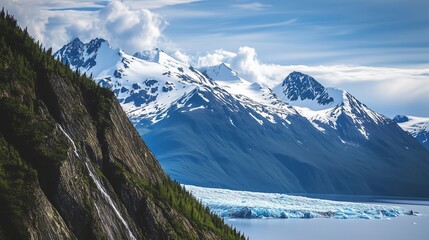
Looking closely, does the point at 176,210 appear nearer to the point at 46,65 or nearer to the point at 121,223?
the point at 121,223

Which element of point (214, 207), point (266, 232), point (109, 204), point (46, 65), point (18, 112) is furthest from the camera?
point (214, 207)

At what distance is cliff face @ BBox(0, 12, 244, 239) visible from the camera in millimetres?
32781

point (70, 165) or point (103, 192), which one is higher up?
point (70, 165)

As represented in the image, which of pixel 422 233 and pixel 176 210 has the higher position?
pixel 422 233

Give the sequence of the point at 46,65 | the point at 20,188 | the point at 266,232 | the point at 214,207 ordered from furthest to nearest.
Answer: the point at 214,207
the point at 266,232
the point at 46,65
the point at 20,188

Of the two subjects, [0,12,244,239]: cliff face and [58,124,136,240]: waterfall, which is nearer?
[0,12,244,239]: cliff face

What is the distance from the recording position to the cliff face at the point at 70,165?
3278cm

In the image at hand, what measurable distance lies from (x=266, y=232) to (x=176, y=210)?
118277 millimetres

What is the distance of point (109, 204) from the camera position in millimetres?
39312

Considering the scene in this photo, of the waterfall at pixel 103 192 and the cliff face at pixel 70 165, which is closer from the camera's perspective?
the cliff face at pixel 70 165

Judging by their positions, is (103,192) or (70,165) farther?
(103,192)

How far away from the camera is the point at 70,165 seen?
35.9m

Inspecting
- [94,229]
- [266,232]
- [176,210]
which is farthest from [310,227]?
[94,229]

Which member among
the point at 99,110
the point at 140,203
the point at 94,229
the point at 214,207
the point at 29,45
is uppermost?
the point at 214,207
